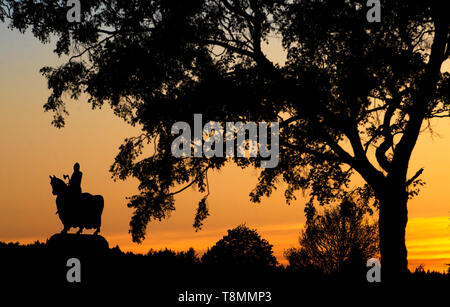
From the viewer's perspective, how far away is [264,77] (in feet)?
72.4

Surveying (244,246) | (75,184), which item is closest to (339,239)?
(244,246)

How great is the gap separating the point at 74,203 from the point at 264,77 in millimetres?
8158

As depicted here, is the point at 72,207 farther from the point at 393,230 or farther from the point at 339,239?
the point at 339,239

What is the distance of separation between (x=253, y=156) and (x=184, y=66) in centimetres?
431

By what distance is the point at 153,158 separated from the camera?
23078 millimetres

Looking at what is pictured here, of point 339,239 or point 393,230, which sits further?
point 339,239

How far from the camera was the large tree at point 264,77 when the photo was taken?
2067 centimetres

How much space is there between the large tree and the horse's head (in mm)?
4146

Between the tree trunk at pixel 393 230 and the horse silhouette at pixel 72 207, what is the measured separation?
10.1 metres

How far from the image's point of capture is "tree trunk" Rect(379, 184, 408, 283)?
20766 mm

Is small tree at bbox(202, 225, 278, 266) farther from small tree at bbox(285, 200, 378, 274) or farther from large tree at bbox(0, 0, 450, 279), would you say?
large tree at bbox(0, 0, 450, 279)

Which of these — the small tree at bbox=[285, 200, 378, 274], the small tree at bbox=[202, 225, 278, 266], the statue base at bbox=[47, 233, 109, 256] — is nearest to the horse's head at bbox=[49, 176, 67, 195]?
the statue base at bbox=[47, 233, 109, 256]

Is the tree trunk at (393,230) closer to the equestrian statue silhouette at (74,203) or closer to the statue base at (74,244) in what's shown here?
the statue base at (74,244)
